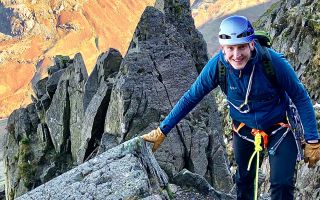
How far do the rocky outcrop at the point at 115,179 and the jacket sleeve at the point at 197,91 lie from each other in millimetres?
986

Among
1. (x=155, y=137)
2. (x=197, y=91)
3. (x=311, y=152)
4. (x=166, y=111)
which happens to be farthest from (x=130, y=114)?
(x=311, y=152)

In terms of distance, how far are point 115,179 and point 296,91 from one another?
161 inches

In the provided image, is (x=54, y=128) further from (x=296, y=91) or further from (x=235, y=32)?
(x=296, y=91)

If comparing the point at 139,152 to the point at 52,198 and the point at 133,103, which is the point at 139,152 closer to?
the point at 52,198

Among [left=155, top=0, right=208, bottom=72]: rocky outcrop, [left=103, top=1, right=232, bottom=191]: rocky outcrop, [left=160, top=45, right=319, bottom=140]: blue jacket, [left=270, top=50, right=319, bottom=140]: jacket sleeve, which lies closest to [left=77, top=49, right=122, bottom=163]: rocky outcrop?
[left=103, top=1, right=232, bottom=191]: rocky outcrop

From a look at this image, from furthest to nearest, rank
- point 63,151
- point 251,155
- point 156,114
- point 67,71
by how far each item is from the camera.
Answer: point 67,71 → point 63,151 → point 156,114 → point 251,155

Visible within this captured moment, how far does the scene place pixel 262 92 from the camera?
8203mm

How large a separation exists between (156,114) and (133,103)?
1.19 m

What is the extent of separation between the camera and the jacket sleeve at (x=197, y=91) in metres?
8.65

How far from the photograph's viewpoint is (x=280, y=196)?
853 cm

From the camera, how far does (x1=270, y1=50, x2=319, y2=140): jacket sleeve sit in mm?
7930

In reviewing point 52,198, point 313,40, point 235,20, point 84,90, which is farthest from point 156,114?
point 313,40

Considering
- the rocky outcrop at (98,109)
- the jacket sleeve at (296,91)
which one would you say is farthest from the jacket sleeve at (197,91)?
the rocky outcrop at (98,109)

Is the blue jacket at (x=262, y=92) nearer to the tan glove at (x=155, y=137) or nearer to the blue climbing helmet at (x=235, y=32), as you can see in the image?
the blue climbing helmet at (x=235, y=32)
